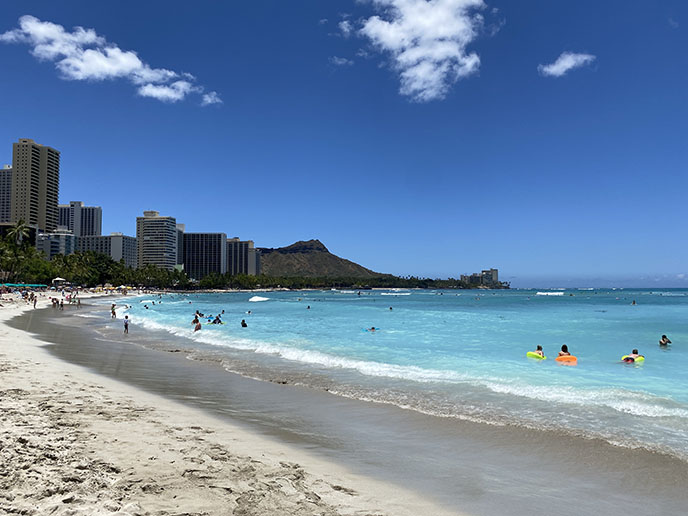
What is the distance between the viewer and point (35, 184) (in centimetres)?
18575

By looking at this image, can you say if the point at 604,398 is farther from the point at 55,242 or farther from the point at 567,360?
the point at 55,242

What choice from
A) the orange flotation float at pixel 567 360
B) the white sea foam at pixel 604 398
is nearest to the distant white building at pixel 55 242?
the orange flotation float at pixel 567 360

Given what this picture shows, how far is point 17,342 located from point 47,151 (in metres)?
211

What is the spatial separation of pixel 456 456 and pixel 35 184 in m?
225

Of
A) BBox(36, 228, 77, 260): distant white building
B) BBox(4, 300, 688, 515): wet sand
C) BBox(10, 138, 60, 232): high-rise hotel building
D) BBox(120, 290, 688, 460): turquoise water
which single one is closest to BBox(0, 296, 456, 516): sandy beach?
BBox(4, 300, 688, 515): wet sand

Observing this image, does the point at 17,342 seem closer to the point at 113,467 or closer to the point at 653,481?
the point at 113,467

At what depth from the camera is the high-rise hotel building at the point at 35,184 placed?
599 ft

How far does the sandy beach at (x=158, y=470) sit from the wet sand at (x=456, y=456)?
16.2 inches

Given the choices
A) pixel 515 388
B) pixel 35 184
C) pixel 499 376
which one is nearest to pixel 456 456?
pixel 515 388

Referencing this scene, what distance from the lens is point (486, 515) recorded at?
4719 millimetres

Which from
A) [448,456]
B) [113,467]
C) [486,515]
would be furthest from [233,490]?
[448,456]

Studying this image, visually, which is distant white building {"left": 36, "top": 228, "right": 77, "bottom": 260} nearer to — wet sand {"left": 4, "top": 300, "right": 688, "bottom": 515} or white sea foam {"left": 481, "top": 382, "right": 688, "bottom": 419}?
wet sand {"left": 4, "top": 300, "right": 688, "bottom": 515}

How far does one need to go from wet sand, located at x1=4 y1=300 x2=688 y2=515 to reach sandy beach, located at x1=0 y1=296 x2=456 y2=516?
0.41 metres

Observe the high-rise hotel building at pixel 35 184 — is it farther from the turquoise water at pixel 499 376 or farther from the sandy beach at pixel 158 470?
the sandy beach at pixel 158 470
